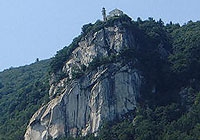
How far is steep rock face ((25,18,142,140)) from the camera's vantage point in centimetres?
8944

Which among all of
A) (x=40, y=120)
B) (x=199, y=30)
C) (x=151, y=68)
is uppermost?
(x=199, y=30)

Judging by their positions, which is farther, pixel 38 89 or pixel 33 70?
pixel 33 70

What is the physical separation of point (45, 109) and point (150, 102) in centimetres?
1364

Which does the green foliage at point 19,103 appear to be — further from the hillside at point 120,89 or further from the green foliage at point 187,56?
the green foliage at point 187,56

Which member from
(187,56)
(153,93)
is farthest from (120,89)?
(187,56)

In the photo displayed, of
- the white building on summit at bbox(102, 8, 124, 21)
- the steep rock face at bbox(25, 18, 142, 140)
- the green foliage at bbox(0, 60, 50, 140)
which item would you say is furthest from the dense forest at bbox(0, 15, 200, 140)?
the white building on summit at bbox(102, 8, 124, 21)

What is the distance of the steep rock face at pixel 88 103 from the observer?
89.4 meters

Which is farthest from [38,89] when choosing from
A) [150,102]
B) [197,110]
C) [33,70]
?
[33,70]

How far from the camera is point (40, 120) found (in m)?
92.1

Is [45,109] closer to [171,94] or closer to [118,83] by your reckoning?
[118,83]

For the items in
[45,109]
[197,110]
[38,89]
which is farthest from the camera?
[38,89]

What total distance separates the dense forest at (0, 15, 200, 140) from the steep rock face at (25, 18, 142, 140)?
1.25 m

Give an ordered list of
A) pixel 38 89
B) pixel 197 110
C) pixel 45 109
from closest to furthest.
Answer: pixel 197 110, pixel 45 109, pixel 38 89

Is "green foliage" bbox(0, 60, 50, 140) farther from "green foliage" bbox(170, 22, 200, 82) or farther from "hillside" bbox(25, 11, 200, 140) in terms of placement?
"green foliage" bbox(170, 22, 200, 82)
